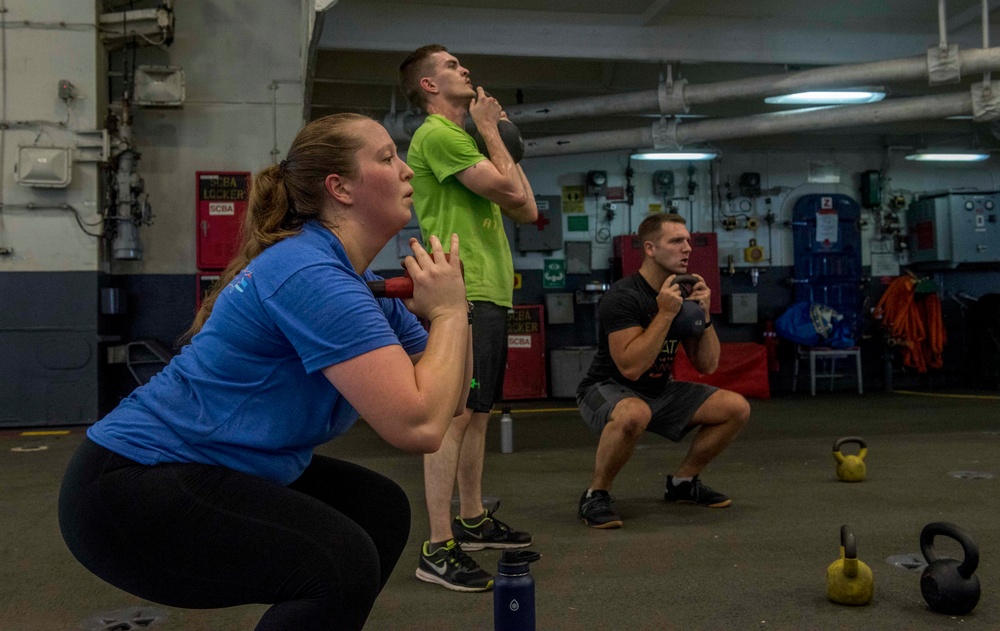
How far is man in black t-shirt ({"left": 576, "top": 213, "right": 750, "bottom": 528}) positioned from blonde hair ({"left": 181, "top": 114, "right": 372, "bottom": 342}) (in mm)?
1957

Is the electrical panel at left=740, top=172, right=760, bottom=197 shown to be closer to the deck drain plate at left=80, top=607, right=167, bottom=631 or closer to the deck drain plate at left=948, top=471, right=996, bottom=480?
the deck drain plate at left=948, top=471, right=996, bottom=480

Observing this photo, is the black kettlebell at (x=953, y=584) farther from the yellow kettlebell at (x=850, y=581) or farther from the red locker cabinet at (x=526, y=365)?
the red locker cabinet at (x=526, y=365)

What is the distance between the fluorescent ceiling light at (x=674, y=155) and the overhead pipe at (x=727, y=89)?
1.26 meters

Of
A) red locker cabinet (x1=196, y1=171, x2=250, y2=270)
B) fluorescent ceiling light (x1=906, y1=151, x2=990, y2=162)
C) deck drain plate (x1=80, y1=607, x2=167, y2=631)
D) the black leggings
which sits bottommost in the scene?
deck drain plate (x1=80, y1=607, x2=167, y2=631)

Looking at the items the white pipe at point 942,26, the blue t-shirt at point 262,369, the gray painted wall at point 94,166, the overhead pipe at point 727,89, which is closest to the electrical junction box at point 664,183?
the overhead pipe at point 727,89

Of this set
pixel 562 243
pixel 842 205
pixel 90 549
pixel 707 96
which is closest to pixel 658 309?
pixel 90 549

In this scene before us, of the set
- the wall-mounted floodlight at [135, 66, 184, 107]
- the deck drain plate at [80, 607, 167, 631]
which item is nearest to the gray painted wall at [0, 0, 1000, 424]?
the wall-mounted floodlight at [135, 66, 184, 107]

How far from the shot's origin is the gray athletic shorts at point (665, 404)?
11.4 feet

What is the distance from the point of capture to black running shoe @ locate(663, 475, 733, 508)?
142 inches

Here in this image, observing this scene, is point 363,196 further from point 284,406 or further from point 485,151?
point 485,151

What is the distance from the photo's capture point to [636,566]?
9.05 ft

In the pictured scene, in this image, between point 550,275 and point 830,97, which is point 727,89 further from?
point 550,275

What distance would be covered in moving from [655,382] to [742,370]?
5492 millimetres

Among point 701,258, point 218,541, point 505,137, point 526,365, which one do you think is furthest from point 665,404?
point 701,258
